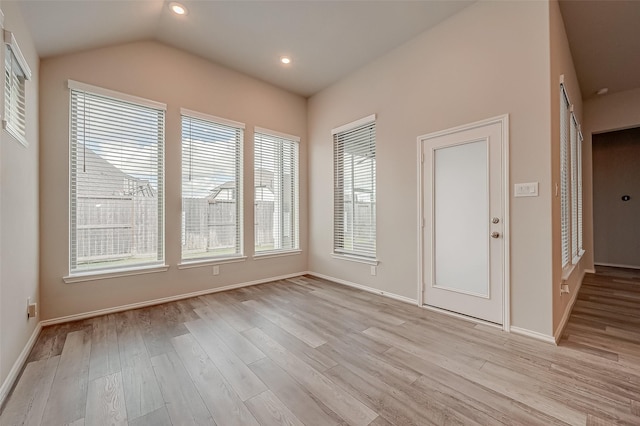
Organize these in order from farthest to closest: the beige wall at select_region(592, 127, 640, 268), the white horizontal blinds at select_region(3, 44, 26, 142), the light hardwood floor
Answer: the beige wall at select_region(592, 127, 640, 268) → the white horizontal blinds at select_region(3, 44, 26, 142) → the light hardwood floor

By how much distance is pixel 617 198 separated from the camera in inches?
230

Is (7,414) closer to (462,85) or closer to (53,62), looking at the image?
(53,62)

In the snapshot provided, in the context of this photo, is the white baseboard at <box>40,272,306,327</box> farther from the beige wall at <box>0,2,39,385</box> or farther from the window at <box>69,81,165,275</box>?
the window at <box>69,81,165,275</box>

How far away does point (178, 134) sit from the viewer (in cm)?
363

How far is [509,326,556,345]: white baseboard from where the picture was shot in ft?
7.69

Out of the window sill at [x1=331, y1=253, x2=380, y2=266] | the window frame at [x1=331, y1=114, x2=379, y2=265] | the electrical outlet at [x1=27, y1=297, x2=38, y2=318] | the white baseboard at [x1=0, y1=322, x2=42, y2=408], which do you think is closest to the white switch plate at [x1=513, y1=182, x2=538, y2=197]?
the window sill at [x1=331, y1=253, x2=380, y2=266]

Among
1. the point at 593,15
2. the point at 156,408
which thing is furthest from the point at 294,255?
the point at 593,15

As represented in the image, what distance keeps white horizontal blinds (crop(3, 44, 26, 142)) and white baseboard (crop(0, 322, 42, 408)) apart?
5.57 ft

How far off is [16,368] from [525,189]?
173 inches

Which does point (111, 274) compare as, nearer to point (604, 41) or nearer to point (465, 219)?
point (465, 219)

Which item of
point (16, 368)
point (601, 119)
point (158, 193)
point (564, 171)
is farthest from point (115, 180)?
point (601, 119)

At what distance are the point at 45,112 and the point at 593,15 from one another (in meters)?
5.98

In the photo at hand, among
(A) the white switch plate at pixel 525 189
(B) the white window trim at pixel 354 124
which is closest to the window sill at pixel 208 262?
(B) the white window trim at pixel 354 124

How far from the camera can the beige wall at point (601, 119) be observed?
15.0 feet
